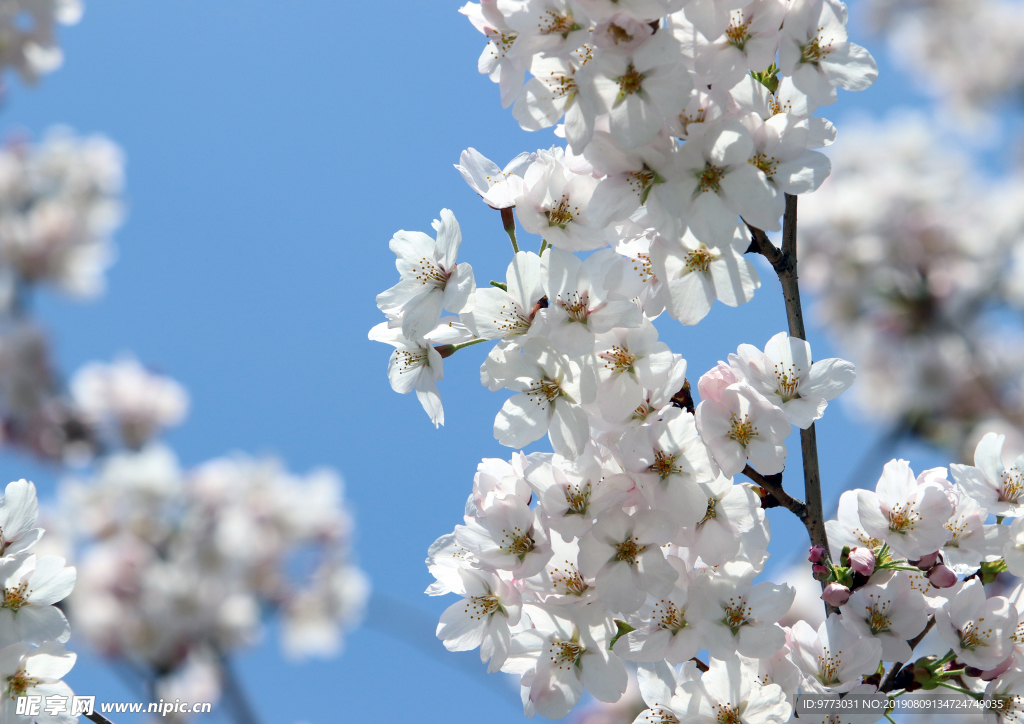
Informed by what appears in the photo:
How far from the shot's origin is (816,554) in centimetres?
125

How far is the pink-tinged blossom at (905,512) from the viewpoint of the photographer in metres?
1.28

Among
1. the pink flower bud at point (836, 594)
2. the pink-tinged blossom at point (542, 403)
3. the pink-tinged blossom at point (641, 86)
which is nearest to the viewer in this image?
the pink-tinged blossom at point (641, 86)

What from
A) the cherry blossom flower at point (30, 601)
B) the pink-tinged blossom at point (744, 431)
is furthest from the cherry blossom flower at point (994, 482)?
the cherry blossom flower at point (30, 601)

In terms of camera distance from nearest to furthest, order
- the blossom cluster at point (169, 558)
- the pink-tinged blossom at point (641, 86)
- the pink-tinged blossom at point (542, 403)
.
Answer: the pink-tinged blossom at point (641, 86) < the pink-tinged blossom at point (542, 403) < the blossom cluster at point (169, 558)

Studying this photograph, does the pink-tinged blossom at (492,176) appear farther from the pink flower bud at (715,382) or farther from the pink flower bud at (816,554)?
the pink flower bud at (816,554)

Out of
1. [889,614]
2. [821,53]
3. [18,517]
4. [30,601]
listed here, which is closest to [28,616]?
[30,601]

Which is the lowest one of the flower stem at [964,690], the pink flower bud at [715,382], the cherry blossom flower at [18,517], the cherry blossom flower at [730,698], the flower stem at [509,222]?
the cherry blossom flower at [730,698]

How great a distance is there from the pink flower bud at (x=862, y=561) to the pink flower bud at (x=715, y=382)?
1.22 feet

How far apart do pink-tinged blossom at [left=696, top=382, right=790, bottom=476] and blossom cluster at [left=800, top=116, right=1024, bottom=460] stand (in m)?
5.87

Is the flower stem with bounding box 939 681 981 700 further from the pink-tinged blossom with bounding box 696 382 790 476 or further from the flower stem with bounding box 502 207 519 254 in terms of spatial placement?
the flower stem with bounding box 502 207 519 254

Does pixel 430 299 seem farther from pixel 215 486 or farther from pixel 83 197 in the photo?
pixel 83 197

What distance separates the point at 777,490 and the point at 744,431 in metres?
0.15

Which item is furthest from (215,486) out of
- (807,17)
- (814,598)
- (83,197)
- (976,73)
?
(976,73)

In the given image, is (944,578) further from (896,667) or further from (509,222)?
(509,222)
